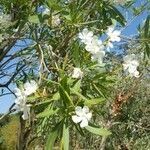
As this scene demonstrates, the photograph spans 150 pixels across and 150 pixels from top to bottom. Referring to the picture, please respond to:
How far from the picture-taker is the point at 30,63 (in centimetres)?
340

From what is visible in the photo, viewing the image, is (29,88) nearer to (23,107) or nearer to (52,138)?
(23,107)

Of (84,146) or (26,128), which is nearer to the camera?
(26,128)

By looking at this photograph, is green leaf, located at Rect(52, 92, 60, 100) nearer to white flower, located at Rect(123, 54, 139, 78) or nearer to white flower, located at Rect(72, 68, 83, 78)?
white flower, located at Rect(72, 68, 83, 78)

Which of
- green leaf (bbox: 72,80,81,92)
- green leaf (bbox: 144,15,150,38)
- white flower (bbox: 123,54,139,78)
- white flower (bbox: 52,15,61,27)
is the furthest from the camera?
white flower (bbox: 52,15,61,27)

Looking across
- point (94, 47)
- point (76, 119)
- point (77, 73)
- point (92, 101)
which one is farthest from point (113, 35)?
point (76, 119)

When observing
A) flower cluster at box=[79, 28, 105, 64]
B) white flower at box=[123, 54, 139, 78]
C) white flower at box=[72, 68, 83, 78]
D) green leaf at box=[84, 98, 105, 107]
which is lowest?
green leaf at box=[84, 98, 105, 107]

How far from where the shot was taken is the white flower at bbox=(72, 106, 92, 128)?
2.21m

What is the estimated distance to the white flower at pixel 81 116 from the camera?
2.21 m

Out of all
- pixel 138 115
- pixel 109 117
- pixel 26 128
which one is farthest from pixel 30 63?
pixel 138 115

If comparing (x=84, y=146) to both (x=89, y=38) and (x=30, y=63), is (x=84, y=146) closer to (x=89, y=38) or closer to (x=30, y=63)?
(x=30, y=63)

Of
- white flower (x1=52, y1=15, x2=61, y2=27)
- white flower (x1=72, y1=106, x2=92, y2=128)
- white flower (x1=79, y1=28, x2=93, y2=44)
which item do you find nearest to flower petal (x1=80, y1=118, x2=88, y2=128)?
white flower (x1=72, y1=106, x2=92, y2=128)

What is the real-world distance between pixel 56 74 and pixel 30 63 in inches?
26.4

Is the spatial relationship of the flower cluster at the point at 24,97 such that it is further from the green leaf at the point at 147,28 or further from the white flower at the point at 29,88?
the green leaf at the point at 147,28

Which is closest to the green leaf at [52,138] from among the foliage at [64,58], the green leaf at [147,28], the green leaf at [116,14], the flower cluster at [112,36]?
the foliage at [64,58]
